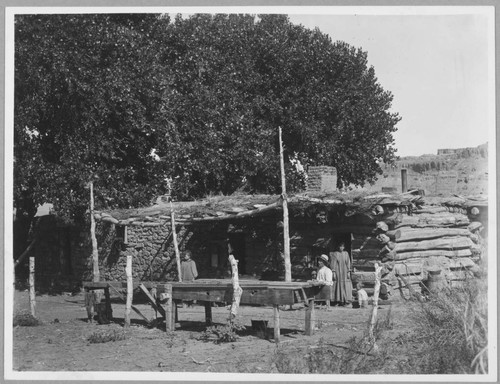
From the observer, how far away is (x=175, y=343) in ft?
39.1

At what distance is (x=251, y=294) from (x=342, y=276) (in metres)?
5.10

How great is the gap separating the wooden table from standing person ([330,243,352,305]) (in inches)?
150

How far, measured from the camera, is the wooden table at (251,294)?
11656mm

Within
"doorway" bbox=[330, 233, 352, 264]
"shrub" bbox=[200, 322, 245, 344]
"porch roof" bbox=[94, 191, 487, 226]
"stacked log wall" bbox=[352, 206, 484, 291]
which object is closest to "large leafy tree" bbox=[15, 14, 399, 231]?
"porch roof" bbox=[94, 191, 487, 226]

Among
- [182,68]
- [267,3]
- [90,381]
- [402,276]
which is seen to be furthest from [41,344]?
[182,68]

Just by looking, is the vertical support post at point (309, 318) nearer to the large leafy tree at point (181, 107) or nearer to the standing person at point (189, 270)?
the standing person at point (189, 270)

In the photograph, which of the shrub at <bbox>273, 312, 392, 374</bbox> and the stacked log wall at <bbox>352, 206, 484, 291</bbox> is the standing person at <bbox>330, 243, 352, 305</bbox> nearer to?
the stacked log wall at <bbox>352, 206, 484, 291</bbox>

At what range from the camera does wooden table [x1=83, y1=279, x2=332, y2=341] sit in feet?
38.2

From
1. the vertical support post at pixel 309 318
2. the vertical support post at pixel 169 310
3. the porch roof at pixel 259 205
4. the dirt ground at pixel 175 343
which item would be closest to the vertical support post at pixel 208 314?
the dirt ground at pixel 175 343

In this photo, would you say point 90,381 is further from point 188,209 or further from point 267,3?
point 188,209

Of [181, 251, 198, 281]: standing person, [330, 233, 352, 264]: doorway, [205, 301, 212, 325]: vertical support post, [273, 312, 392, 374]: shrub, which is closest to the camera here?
[273, 312, 392, 374]: shrub

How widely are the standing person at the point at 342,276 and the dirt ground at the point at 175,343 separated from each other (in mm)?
543

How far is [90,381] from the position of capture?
940cm

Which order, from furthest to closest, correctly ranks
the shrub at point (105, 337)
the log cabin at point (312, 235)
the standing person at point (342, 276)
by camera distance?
1. the standing person at point (342, 276)
2. the log cabin at point (312, 235)
3. the shrub at point (105, 337)
